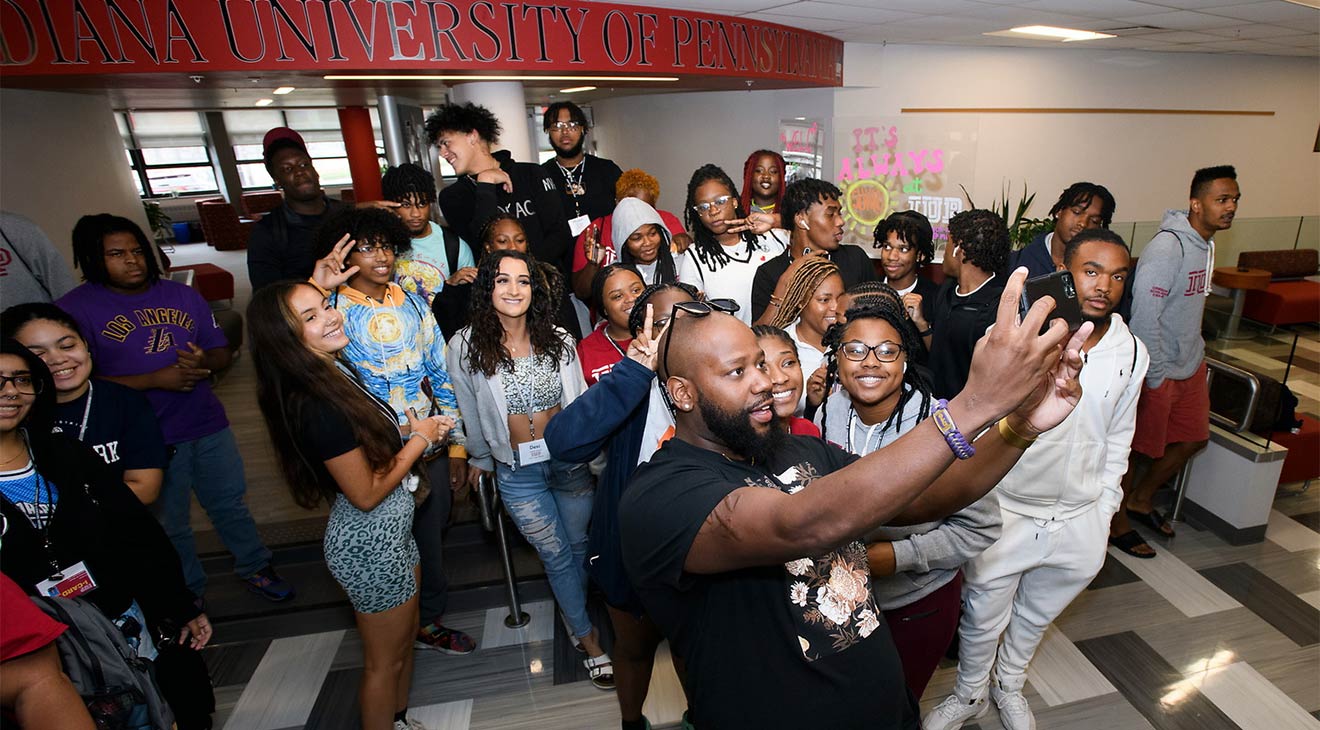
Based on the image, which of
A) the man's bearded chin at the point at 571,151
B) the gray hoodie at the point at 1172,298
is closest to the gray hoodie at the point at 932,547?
the gray hoodie at the point at 1172,298

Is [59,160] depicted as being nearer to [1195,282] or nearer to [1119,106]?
[1195,282]

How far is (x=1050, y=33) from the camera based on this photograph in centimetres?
628

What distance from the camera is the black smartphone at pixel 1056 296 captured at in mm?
867

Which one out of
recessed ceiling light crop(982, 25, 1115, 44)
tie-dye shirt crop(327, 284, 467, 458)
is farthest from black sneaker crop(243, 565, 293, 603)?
recessed ceiling light crop(982, 25, 1115, 44)

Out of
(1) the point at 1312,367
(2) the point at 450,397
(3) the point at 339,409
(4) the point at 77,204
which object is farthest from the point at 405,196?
(1) the point at 1312,367

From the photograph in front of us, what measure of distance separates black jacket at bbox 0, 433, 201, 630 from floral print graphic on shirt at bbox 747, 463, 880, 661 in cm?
162

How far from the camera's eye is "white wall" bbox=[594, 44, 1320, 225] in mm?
7246

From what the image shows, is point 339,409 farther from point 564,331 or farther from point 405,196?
point 405,196

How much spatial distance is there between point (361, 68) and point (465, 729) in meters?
3.91

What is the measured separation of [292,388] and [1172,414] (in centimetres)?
385

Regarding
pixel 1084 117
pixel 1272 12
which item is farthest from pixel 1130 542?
pixel 1084 117

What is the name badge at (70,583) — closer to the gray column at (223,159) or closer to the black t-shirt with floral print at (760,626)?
the black t-shirt with floral print at (760,626)

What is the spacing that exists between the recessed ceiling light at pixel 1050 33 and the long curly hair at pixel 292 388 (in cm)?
646

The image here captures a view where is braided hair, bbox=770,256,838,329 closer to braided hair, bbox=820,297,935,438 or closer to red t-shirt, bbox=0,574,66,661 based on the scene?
braided hair, bbox=820,297,935,438
